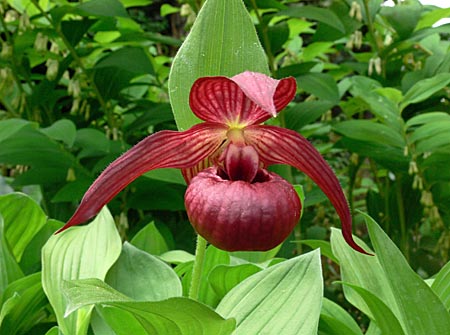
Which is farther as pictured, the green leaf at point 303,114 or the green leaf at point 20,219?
the green leaf at point 303,114

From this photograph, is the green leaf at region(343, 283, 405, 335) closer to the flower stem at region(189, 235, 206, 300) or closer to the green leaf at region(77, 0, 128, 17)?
the flower stem at region(189, 235, 206, 300)

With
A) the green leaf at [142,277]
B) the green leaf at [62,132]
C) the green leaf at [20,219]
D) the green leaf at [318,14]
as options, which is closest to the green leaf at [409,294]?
the green leaf at [142,277]

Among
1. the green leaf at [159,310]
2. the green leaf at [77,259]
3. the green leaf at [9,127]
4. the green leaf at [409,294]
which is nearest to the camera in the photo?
the green leaf at [159,310]

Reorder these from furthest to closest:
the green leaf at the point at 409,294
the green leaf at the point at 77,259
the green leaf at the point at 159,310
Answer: the green leaf at the point at 77,259 < the green leaf at the point at 409,294 < the green leaf at the point at 159,310

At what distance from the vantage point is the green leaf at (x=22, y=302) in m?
0.71

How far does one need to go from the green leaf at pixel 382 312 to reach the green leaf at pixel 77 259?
0.91 feet

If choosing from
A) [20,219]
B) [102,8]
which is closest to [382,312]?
[20,219]

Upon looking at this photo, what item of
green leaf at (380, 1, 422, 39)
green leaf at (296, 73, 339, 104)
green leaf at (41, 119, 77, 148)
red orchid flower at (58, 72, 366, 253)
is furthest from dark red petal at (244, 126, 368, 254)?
green leaf at (380, 1, 422, 39)

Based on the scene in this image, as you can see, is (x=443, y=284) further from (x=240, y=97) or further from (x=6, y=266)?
→ (x=6, y=266)

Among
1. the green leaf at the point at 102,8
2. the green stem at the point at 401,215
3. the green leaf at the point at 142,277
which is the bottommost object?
the green stem at the point at 401,215

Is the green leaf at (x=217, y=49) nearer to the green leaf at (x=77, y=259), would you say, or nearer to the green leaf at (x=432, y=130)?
the green leaf at (x=77, y=259)

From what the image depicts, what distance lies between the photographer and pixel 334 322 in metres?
0.67

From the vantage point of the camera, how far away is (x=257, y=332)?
0.57 meters

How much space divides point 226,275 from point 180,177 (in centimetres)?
40
